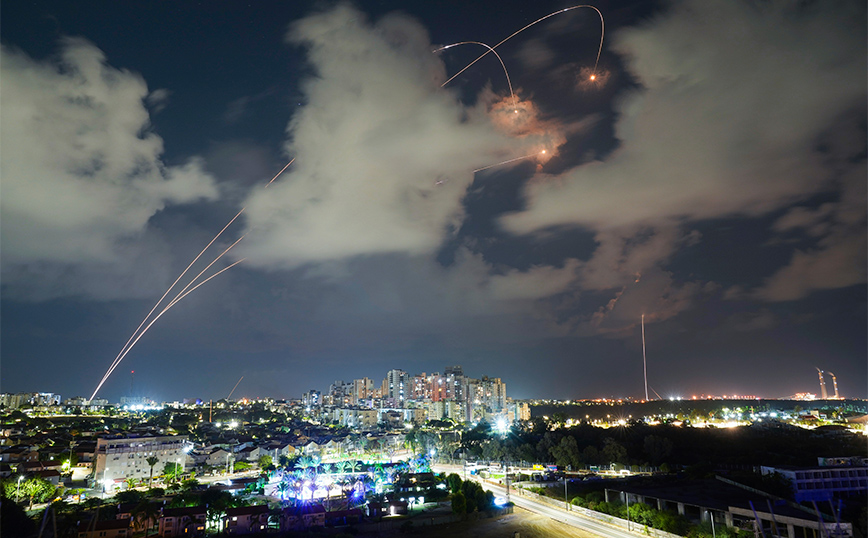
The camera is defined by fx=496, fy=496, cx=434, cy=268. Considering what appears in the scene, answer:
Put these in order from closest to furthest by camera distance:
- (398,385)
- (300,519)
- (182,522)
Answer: (182,522)
(300,519)
(398,385)

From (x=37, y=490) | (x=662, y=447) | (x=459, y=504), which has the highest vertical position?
(x=662, y=447)

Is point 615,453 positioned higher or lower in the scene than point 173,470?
higher

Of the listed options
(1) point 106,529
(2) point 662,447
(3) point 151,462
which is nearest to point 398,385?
(2) point 662,447

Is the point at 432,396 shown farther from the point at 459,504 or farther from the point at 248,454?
the point at 459,504

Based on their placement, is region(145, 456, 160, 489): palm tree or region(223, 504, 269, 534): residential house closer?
region(223, 504, 269, 534): residential house

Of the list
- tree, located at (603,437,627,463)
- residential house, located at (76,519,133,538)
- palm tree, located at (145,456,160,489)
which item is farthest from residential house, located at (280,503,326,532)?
tree, located at (603,437,627,463)

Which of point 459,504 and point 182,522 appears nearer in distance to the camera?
point 182,522

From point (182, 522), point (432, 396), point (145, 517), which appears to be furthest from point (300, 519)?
point (432, 396)

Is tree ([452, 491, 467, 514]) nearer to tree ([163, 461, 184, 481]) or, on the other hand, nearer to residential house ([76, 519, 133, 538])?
residential house ([76, 519, 133, 538])

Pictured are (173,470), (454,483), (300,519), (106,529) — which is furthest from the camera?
(173,470)
